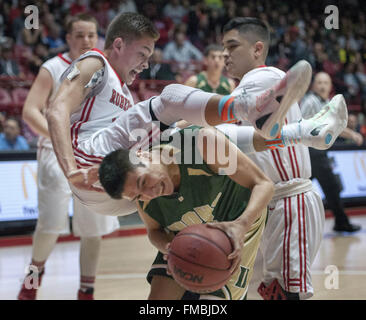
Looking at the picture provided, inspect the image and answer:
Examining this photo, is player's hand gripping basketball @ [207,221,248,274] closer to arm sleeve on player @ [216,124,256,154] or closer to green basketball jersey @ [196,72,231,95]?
arm sleeve on player @ [216,124,256,154]

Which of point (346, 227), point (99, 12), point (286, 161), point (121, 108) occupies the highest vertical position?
point (99, 12)

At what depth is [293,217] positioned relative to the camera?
365 cm

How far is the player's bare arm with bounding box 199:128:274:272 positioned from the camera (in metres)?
2.67

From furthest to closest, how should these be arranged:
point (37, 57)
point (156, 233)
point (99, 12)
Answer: point (99, 12) → point (37, 57) → point (156, 233)

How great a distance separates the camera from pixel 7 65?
10.1m

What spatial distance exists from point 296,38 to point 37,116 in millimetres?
11157

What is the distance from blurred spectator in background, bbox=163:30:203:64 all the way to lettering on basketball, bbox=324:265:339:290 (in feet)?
25.9

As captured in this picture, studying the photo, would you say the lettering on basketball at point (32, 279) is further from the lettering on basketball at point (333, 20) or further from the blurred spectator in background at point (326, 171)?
the blurred spectator in background at point (326, 171)

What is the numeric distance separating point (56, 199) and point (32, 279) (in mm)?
732

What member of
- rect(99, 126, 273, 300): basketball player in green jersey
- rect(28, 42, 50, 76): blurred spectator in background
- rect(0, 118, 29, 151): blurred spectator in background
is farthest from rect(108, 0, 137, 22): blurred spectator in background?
rect(99, 126, 273, 300): basketball player in green jersey

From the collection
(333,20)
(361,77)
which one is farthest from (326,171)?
(361,77)

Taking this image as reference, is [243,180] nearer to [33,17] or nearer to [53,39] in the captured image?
[33,17]
